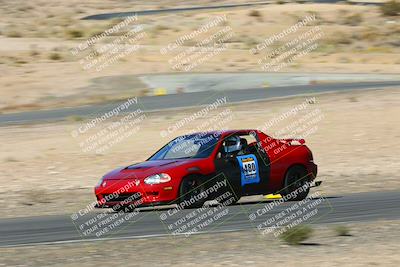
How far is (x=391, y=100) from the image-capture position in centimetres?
3033

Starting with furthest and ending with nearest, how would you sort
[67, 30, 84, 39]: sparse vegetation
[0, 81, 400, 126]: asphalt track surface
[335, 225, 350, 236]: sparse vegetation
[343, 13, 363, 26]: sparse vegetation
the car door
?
[343, 13, 363, 26]: sparse vegetation, [67, 30, 84, 39]: sparse vegetation, [0, 81, 400, 126]: asphalt track surface, the car door, [335, 225, 350, 236]: sparse vegetation

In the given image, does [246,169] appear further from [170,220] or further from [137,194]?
[170,220]

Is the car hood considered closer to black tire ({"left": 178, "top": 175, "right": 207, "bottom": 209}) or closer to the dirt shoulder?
black tire ({"left": 178, "top": 175, "right": 207, "bottom": 209})

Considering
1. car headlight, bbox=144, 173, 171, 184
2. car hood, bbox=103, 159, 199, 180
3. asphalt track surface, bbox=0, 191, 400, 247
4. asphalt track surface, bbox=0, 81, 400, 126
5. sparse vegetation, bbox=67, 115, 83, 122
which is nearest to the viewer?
asphalt track surface, bbox=0, 191, 400, 247

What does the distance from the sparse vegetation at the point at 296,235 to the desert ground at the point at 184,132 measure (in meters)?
5.95

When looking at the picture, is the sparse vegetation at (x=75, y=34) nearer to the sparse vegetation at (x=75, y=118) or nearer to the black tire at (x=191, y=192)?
the sparse vegetation at (x=75, y=118)

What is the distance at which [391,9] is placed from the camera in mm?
65125

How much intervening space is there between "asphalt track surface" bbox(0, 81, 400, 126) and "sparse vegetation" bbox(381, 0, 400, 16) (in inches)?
1198

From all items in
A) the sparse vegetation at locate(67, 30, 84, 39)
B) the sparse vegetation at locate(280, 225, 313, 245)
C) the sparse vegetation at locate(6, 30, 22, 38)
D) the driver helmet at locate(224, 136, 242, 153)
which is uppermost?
the sparse vegetation at locate(280, 225, 313, 245)

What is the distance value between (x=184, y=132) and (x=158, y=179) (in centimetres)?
1149

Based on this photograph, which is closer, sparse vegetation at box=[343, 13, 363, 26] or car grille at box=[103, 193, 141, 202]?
car grille at box=[103, 193, 141, 202]

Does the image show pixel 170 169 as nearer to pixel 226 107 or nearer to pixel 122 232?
pixel 122 232

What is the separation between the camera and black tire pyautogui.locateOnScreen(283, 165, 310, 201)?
52.5 ft

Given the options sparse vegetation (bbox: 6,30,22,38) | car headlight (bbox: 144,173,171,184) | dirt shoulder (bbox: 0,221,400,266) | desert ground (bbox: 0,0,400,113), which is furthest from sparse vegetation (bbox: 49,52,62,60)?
dirt shoulder (bbox: 0,221,400,266)
